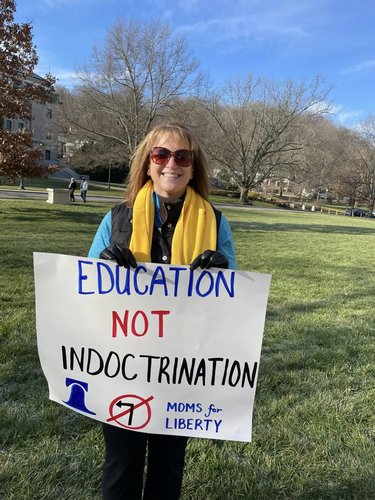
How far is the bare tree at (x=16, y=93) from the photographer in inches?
574

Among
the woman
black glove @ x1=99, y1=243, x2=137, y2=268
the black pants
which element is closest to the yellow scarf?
the woman

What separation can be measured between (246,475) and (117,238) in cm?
167

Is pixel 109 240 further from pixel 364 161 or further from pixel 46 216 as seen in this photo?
pixel 364 161

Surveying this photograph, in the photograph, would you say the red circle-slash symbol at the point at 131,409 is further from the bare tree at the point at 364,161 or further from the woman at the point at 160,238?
the bare tree at the point at 364,161

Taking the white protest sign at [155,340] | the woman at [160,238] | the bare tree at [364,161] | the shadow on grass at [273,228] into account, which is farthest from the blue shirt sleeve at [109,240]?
the bare tree at [364,161]

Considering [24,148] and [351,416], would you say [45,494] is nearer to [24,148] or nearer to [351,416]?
[351,416]

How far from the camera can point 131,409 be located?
6.57ft

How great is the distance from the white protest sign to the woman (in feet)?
0.30

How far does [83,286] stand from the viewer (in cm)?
199

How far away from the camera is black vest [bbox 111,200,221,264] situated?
2059 mm

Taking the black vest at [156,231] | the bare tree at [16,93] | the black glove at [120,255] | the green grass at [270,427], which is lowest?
the green grass at [270,427]

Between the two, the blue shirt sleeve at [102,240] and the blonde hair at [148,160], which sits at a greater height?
the blonde hair at [148,160]

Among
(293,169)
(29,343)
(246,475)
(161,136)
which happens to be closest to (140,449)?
(246,475)

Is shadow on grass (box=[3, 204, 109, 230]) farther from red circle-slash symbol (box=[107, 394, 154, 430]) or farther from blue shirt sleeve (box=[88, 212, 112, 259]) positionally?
red circle-slash symbol (box=[107, 394, 154, 430])
